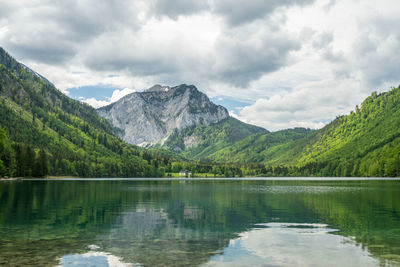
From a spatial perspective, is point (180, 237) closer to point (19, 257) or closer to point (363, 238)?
point (19, 257)

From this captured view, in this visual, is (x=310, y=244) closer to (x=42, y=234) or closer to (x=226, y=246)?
(x=226, y=246)

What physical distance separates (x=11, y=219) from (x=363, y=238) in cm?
3870

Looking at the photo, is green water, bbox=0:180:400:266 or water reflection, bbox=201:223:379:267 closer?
water reflection, bbox=201:223:379:267

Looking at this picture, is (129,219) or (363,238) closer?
(363,238)

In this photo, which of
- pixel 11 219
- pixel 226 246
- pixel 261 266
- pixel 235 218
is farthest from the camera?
pixel 235 218

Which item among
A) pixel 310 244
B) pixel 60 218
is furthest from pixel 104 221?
pixel 310 244

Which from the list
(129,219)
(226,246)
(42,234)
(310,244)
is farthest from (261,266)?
(129,219)

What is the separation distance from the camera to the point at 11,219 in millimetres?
40594

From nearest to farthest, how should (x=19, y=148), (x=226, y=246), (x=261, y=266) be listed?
1. (x=261, y=266)
2. (x=226, y=246)
3. (x=19, y=148)

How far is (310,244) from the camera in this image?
28.3 m

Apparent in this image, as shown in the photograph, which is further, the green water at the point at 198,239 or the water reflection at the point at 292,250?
the green water at the point at 198,239

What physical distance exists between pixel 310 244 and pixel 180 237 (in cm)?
1130

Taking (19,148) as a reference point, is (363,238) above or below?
below

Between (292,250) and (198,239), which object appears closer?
(292,250)
